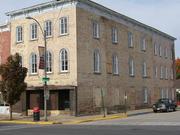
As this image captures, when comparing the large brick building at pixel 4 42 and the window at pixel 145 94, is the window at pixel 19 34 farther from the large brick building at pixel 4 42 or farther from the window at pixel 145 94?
the window at pixel 145 94

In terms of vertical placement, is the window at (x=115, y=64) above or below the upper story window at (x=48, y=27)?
below

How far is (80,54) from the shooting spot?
3888 cm

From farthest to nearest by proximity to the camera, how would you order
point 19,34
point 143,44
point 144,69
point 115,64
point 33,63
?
point 143,44 → point 144,69 → point 115,64 → point 19,34 → point 33,63

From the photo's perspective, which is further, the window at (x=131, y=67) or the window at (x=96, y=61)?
the window at (x=131, y=67)

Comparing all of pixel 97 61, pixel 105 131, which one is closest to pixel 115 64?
pixel 97 61

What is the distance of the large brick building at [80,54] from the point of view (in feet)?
128

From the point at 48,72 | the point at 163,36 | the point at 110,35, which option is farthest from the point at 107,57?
the point at 163,36

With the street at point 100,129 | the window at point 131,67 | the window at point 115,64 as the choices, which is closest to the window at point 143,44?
the window at point 131,67

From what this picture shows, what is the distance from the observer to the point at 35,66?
42.4m

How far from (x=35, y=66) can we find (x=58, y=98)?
5.20 metres

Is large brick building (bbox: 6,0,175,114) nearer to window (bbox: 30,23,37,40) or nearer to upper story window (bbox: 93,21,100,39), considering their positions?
upper story window (bbox: 93,21,100,39)

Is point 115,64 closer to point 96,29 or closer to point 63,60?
point 96,29

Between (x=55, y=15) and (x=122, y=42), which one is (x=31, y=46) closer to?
(x=55, y=15)

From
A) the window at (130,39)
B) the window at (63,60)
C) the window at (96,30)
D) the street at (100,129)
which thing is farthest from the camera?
the window at (130,39)
